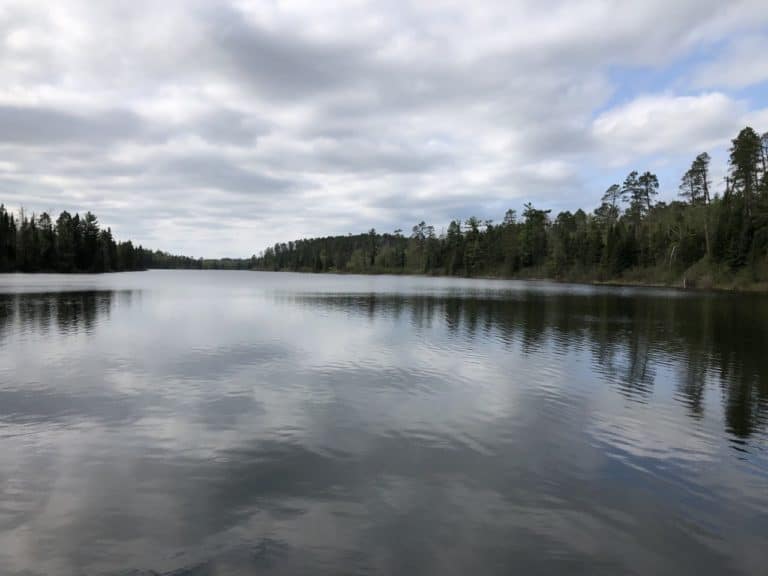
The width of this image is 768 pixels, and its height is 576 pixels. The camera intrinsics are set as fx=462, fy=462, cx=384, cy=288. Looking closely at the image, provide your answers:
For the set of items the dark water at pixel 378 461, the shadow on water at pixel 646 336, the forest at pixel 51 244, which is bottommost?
the dark water at pixel 378 461

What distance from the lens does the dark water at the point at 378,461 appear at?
25.6 feet

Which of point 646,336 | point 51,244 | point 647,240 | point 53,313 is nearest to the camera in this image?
point 646,336

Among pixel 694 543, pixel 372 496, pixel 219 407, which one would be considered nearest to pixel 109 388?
pixel 219 407

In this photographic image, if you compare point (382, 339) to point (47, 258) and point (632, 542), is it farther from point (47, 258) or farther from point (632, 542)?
point (47, 258)

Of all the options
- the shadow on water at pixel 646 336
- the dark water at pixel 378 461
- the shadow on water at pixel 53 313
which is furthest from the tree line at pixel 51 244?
the dark water at pixel 378 461

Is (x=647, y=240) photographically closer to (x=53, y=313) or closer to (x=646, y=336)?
(x=646, y=336)

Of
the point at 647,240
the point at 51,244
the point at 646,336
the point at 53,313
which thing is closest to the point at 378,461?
the point at 646,336

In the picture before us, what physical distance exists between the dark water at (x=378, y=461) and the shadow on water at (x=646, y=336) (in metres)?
0.24

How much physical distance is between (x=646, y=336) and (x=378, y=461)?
2730 centimetres

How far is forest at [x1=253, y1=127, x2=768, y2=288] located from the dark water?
7474 cm

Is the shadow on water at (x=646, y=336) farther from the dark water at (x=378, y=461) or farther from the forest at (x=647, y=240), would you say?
the forest at (x=647, y=240)

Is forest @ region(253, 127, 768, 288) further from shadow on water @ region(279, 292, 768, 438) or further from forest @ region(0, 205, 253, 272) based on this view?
forest @ region(0, 205, 253, 272)

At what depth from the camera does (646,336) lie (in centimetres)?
3169

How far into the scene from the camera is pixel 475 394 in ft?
57.0
